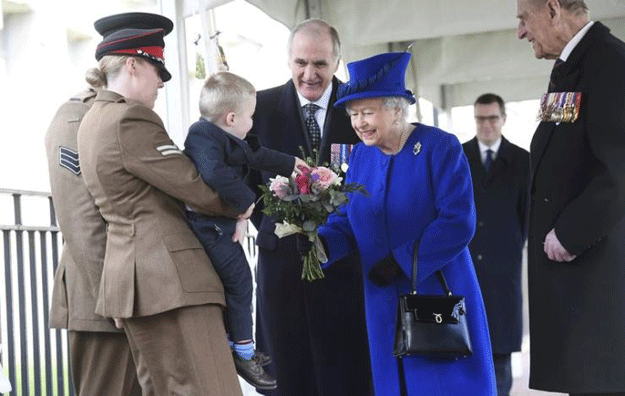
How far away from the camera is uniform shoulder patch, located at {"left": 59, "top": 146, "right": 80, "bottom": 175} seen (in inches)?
145

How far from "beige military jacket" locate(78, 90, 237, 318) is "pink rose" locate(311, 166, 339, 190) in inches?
15.0

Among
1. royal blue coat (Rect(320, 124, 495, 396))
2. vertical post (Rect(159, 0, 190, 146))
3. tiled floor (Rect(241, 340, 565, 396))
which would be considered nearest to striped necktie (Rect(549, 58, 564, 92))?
royal blue coat (Rect(320, 124, 495, 396))

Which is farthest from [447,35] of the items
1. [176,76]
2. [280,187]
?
[280,187]

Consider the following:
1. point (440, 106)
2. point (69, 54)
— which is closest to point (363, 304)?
point (69, 54)

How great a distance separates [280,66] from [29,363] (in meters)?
3.35

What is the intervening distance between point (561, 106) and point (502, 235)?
127 inches

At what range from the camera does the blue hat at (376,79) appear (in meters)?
3.79

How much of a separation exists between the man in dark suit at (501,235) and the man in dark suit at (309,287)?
250cm

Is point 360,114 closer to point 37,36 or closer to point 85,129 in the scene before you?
point 85,129

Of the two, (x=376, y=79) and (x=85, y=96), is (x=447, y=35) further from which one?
(x=85, y=96)

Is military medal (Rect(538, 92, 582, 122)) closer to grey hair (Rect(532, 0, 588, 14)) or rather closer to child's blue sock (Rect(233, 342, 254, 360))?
grey hair (Rect(532, 0, 588, 14))

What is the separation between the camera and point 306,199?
3.68 metres

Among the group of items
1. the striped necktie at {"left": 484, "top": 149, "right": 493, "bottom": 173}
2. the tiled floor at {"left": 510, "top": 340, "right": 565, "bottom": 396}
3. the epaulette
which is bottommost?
the tiled floor at {"left": 510, "top": 340, "right": 565, "bottom": 396}

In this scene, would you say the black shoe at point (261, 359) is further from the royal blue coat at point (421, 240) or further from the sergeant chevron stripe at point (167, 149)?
the sergeant chevron stripe at point (167, 149)
